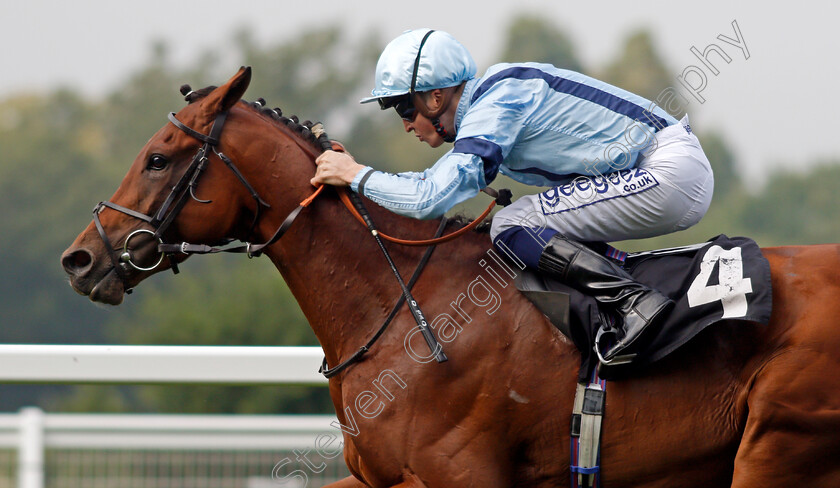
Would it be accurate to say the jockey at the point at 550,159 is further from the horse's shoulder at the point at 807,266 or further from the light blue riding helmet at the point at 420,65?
the horse's shoulder at the point at 807,266

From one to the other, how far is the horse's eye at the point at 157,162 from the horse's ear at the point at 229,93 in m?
0.24

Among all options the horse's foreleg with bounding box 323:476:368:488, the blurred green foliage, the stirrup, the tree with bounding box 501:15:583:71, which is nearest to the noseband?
the horse's foreleg with bounding box 323:476:368:488

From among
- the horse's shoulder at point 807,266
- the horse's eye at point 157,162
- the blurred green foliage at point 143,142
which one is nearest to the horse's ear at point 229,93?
the horse's eye at point 157,162

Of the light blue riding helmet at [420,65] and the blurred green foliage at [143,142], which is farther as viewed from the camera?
the blurred green foliage at [143,142]

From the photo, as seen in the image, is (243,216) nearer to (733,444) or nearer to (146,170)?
(146,170)

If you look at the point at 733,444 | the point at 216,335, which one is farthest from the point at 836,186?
the point at 733,444

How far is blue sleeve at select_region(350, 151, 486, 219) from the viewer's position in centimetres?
338

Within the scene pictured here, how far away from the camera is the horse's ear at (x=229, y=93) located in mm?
3576

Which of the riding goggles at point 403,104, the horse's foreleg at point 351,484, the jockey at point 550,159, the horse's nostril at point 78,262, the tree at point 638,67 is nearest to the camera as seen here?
the jockey at point 550,159

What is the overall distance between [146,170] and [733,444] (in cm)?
227

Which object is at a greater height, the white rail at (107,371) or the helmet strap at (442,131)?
the white rail at (107,371)

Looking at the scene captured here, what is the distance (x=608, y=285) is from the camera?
340 cm

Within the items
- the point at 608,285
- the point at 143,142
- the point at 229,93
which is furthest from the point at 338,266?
the point at 143,142

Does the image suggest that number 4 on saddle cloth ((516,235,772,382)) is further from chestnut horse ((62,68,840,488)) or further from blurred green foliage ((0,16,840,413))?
blurred green foliage ((0,16,840,413))
